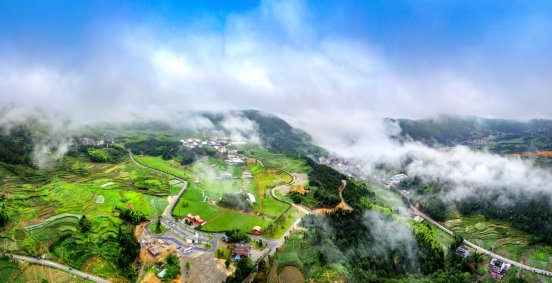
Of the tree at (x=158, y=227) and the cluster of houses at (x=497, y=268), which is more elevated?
the tree at (x=158, y=227)

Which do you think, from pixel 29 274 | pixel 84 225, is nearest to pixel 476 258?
pixel 84 225

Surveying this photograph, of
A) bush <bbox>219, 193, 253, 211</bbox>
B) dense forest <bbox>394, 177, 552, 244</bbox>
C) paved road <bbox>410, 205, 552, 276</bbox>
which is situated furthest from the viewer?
bush <bbox>219, 193, 253, 211</bbox>

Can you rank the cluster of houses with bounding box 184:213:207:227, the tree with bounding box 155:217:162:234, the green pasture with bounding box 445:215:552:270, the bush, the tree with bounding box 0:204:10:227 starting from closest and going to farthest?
the tree with bounding box 0:204:10:227 → the tree with bounding box 155:217:162:234 → the cluster of houses with bounding box 184:213:207:227 → the green pasture with bounding box 445:215:552:270 → the bush

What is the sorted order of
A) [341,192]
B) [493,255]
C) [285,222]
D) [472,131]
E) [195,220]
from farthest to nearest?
[472,131]
[341,192]
[285,222]
[493,255]
[195,220]

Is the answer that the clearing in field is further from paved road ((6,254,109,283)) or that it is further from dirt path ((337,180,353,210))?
dirt path ((337,180,353,210))

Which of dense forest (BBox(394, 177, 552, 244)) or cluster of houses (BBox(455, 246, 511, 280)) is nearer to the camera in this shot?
cluster of houses (BBox(455, 246, 511, 280))

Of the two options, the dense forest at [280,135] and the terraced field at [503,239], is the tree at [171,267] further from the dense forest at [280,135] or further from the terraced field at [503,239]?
the dense forest at [280,135]

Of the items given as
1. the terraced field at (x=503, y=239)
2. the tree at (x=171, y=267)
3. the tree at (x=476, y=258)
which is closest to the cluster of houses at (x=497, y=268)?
the tree at (x=476, y=258)

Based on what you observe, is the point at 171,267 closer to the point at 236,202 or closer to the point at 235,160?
the point at 236,202

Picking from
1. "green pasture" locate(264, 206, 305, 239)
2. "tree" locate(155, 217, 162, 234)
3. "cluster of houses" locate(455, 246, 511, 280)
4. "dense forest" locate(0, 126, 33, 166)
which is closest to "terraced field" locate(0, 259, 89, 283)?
"tree" locate(155, 217, 162, 234)

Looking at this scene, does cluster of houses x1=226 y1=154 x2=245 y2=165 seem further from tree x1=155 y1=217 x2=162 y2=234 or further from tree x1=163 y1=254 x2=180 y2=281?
tree x1=163 y1=254 x2=180 y2=281

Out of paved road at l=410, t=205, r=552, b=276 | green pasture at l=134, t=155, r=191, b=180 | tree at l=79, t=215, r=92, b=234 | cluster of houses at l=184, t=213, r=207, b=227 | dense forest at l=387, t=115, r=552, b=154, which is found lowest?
paved road at l=410, t=205, r=552, b=276

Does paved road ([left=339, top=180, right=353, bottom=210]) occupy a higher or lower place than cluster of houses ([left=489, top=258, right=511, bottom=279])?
higher
